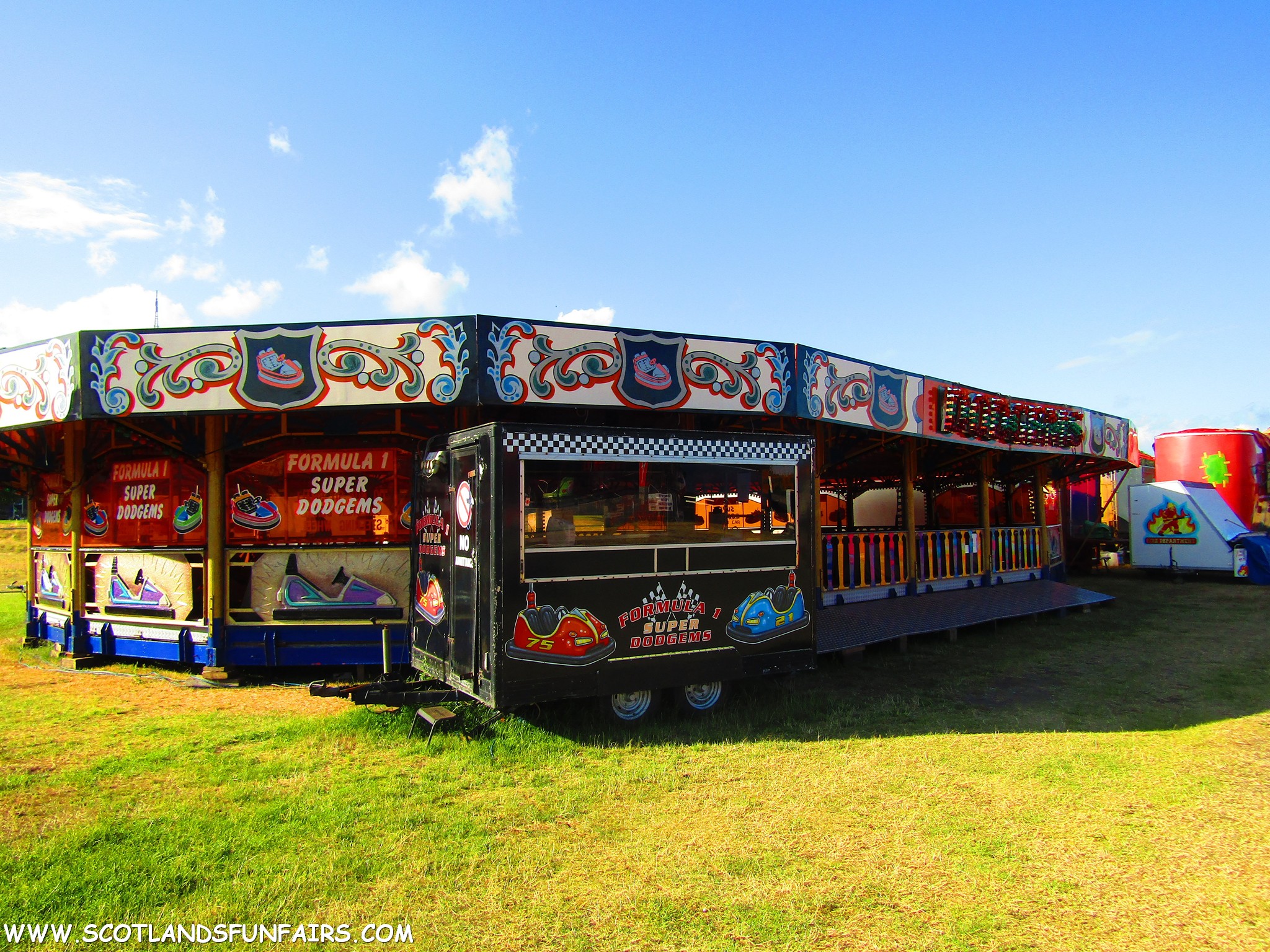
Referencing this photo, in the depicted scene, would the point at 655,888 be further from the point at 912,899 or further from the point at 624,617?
the point at 624,617

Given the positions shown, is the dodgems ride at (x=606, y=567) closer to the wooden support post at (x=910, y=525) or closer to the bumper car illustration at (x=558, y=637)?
the bumper car illustration at (x=558, y=637)

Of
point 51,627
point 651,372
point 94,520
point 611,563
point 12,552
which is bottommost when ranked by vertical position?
point 51,627

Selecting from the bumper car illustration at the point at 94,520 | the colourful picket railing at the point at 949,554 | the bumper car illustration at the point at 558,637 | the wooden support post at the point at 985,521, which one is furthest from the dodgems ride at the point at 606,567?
the wooden support post at the point at 985,521

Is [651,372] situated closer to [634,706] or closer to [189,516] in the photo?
[634,706]

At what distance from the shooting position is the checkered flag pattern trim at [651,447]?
6617mm

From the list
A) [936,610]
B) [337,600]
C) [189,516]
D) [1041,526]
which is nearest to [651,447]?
[337,600]

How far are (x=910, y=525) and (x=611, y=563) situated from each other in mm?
7851

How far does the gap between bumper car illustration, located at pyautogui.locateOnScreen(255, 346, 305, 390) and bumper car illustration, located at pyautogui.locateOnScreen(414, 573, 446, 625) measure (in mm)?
2644

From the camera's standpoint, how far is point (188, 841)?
15.5 feet

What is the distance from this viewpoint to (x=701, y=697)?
779 centimetres

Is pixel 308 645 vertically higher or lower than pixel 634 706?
higher

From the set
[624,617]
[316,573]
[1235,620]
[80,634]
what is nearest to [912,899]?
[624,617]

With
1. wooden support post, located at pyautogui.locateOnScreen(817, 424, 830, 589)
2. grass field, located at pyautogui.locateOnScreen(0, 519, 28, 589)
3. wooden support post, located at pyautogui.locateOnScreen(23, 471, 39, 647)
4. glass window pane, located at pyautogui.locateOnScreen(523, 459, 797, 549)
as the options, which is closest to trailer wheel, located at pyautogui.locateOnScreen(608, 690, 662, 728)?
glass window pane, located at pyautogui.locateOnScreen(523, 459, 797, 549)

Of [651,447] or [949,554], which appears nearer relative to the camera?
[651,447]
